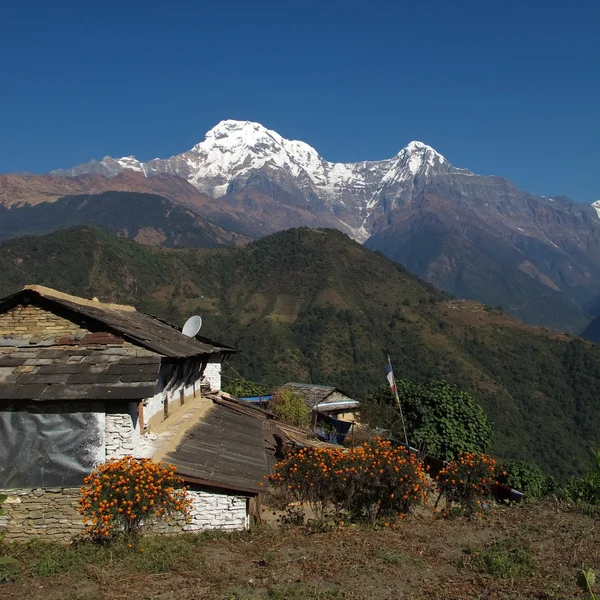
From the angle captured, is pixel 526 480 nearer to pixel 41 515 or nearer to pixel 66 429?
pixel 66 429

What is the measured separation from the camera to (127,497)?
8547 millimetres

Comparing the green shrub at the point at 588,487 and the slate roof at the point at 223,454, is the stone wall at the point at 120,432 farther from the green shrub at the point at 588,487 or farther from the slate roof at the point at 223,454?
the green shrub at the point at 588,487

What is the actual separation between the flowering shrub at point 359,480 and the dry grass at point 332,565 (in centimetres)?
51

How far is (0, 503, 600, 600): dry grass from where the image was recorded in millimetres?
7047

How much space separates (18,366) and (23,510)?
2.60m

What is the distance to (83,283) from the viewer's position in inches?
4400

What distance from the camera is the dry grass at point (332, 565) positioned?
705 cm

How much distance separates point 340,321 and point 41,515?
303 feet

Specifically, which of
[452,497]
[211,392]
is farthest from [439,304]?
[452,497]

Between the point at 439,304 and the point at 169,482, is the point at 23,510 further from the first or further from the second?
the point at 439,304

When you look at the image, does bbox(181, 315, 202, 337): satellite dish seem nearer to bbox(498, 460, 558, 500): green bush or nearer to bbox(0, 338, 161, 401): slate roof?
bbox(0, 338, 161, 401): slate roof

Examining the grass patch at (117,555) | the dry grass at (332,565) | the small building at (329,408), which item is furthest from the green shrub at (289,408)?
the grass patch at (117,555)

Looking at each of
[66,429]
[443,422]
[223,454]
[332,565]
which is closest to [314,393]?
[443,422]

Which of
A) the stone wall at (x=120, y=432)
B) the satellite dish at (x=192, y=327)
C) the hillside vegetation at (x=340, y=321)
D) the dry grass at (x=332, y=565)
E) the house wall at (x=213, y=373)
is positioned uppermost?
the hillside vegetation at (x=340, y=321)
